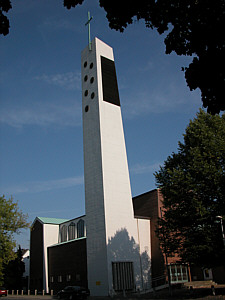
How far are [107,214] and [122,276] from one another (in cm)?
Answer: 629

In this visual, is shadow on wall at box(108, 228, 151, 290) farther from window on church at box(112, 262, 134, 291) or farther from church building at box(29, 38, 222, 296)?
window on church at box(112, 262, 134, 291)

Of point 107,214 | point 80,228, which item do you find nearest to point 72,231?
point 80,228

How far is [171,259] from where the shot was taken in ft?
110

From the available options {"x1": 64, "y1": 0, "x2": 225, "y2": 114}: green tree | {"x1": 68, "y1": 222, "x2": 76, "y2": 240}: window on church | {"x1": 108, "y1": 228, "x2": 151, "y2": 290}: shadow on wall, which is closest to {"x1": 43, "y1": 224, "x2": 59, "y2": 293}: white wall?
{"x1": 68, "y1": 222, "x2": 76, "y2": 240}: window on church

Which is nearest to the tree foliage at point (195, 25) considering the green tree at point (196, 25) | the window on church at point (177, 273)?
the green tree at point (196, 25)

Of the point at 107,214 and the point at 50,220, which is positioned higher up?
the point at 50,220

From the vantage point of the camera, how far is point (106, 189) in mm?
32500

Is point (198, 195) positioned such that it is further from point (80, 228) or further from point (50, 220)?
point (50, 220)

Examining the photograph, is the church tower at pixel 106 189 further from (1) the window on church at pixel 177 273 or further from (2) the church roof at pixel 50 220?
(2) the church roof at pixel 50 220

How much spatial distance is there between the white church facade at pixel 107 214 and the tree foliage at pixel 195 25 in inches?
967

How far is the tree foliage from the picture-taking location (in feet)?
27.2

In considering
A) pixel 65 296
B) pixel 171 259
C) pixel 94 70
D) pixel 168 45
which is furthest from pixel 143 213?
pixel 168 45

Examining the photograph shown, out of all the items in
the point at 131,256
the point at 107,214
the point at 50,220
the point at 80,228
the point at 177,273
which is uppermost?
the point at 50,220

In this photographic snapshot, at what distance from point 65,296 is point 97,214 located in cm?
857
